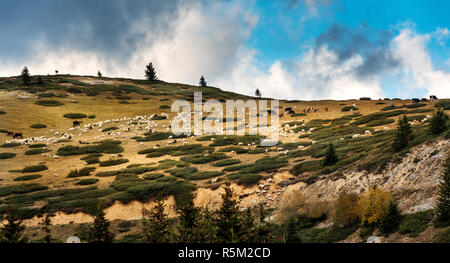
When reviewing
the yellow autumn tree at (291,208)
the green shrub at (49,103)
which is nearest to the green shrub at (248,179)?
the yellow autumn tree at (291,208)

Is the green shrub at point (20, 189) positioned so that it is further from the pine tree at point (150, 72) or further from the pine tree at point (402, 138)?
the pine tree at point (150, 72)

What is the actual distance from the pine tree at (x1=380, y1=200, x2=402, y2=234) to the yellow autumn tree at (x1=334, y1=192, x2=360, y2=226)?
2.89m

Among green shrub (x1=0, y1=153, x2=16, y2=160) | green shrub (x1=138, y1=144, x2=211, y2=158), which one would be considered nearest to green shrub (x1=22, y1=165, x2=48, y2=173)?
green shrub (x1=0, y1=153, x2=16, y2=160)

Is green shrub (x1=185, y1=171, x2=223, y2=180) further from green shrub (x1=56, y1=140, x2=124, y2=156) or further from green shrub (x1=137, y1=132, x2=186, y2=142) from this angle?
green shrub (x1=137, y1=132, x2=186, y2=142)

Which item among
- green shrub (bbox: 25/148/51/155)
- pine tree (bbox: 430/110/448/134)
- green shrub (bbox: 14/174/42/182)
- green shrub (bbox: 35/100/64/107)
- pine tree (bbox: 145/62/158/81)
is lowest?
green shrub (bbox: 14/174/42/182)

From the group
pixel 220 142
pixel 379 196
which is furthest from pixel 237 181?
pixel 220 142

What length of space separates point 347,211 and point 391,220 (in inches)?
141

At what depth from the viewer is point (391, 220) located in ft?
68.6

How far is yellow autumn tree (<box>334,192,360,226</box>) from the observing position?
944 inches

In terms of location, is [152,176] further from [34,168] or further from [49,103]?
[49,103]

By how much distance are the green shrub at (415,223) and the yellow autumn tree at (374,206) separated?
152 centimetres

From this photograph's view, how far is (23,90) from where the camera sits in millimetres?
93750

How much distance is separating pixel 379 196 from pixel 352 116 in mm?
50510

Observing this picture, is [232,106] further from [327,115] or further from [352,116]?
[352,116]
